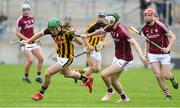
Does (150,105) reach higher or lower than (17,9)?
higher

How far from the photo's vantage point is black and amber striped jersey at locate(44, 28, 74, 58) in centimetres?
1897

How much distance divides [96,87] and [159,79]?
14.2ft

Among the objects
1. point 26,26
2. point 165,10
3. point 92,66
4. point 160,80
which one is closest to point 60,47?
point 160,80

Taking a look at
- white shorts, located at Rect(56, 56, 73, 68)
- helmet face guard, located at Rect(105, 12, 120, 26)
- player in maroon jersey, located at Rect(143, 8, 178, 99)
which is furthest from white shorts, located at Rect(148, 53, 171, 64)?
white shorts, located at Rect(56, 56, 73, 68)

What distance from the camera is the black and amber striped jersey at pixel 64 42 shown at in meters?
19.0

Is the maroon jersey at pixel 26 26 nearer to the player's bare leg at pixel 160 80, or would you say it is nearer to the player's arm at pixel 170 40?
the player's bare leg at pixel 160 80

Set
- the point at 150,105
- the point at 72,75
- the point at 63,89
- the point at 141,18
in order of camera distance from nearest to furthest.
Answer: the point at 150,105 → the point at 72,75 → the point at 63,89 → the point at 141,18

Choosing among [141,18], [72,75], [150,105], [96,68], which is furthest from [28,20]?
[141,18]

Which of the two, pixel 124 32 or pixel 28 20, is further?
pixel 28 20

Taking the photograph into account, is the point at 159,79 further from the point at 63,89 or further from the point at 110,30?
the point at 63,89

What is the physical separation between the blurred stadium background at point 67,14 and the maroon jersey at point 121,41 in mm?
18126

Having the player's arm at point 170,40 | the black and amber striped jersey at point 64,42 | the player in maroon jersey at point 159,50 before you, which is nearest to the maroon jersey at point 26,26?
the player in maroon jersey at point 159,50

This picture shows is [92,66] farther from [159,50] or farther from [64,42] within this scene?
[64,42]

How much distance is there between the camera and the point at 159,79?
20.1m
